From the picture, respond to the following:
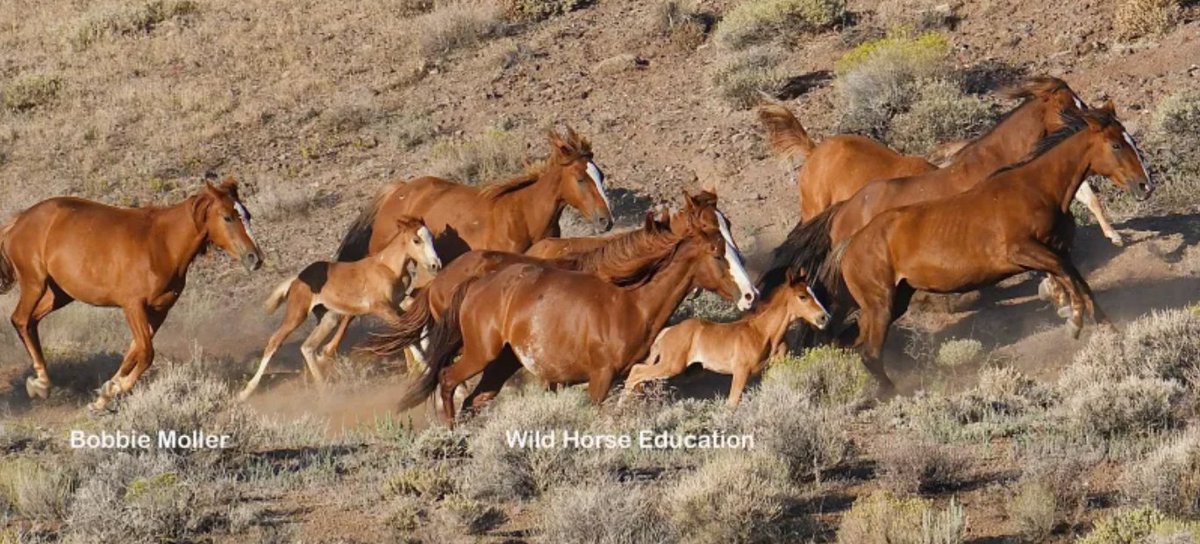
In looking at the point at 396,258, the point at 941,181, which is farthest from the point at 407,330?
the point at 941,181

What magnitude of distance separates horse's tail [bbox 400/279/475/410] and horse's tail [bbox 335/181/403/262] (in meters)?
4.46

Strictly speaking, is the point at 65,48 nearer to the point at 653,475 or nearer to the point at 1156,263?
the point at 1156,263

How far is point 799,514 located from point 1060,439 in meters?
2.02

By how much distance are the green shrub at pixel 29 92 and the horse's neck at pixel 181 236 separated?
14.3 meters

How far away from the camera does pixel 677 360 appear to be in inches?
554

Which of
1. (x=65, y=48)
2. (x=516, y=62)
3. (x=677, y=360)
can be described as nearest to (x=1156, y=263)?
(x=677, y=360)

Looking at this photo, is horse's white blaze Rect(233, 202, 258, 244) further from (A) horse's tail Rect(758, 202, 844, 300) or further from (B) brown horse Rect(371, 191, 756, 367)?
(A) horse's tail Rect(758, 202, 844, 300)

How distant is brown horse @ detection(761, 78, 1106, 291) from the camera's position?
15820 mm

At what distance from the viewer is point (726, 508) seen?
9281mm

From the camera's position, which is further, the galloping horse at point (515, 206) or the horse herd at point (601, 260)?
the galloping horse at point (515, 206)

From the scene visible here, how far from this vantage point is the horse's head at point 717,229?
12.4 meters

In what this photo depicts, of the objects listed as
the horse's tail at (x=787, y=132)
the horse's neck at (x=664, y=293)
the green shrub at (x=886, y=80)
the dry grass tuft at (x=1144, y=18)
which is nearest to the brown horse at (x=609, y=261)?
the horse's neck at (x=664, y=293)

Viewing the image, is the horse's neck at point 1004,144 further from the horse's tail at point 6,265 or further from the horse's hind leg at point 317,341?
the horse's tail at point 6,265

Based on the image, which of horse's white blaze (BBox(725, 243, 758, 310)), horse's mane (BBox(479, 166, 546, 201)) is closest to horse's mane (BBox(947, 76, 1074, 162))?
horse's mane (BBox(479, 166, 546, 201))
